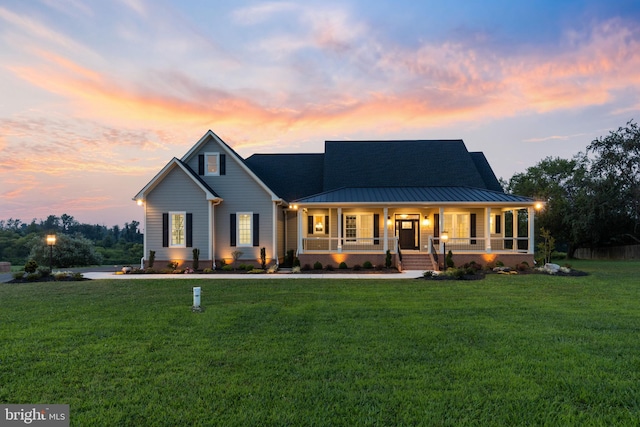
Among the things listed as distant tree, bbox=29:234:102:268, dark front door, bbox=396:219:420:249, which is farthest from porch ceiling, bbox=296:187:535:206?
distant tree, bbox=29:234:102:268

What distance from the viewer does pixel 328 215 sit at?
19984mm

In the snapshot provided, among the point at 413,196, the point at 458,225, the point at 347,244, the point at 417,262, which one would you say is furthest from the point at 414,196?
the point at 347,244

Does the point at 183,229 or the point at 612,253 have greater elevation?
the point at 183,229

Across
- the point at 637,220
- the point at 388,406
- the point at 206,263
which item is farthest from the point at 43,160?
the point at 637,220

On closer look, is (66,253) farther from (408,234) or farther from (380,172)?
(408,234)

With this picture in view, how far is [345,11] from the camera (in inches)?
582


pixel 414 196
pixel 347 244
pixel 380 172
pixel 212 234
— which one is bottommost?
pixel 347 244

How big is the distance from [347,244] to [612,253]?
30747mm

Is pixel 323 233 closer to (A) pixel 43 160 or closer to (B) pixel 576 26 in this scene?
(B) pixel 576 26

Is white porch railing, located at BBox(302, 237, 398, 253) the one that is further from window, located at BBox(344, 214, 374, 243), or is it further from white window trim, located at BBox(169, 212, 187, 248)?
white window trim, located at BBox(169, 212, 187, 248)

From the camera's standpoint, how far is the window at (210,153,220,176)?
727 inches

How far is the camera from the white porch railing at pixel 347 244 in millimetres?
18670

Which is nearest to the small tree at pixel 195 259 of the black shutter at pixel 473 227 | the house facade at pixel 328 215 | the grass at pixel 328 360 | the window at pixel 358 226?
the house facade at pixel 328 215

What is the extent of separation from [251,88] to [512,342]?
60.3 feet
